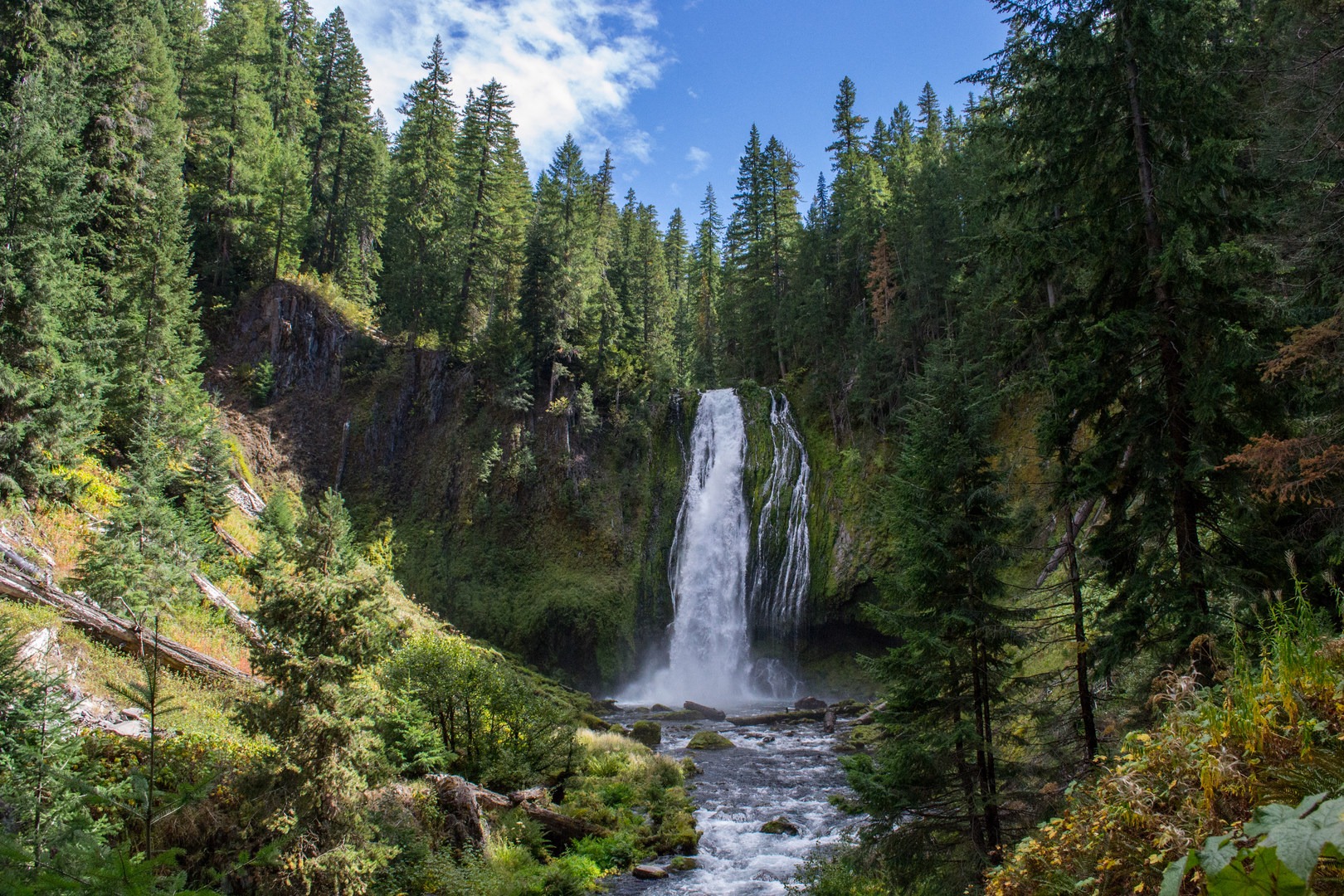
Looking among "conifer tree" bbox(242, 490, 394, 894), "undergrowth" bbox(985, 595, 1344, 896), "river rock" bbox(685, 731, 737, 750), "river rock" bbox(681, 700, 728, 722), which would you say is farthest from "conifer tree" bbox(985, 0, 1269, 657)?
"river rock" bbox(681, 700, 728, 722)

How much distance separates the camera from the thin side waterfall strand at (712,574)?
30641 mm

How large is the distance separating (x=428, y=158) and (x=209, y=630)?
3687 cm

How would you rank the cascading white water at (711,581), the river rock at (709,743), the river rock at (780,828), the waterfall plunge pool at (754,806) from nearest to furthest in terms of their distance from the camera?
the waterfall plunge pool at (754,806)
the river rock at (780,828)
the river rock at (709,743)
the cascading white water at (711,581)

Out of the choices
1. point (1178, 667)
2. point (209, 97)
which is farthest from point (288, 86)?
point (1178, 667)

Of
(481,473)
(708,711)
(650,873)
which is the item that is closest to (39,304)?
(481,473)

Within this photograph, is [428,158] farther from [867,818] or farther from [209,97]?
[867,818]

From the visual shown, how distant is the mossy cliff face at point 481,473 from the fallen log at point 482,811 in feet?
61.8

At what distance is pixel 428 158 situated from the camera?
44.7 metres

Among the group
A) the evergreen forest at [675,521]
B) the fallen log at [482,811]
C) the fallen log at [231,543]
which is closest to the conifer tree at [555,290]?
the evergreen forest at [675,521]

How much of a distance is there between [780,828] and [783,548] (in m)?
17.5

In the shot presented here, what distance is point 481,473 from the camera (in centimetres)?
3644

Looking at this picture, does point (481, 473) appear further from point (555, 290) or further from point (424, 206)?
point (424, 206)

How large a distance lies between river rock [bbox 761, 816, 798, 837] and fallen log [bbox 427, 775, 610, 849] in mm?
3361

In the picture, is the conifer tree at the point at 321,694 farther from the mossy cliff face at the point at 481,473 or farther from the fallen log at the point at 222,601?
the mossy cliff face at the point at 481,473
